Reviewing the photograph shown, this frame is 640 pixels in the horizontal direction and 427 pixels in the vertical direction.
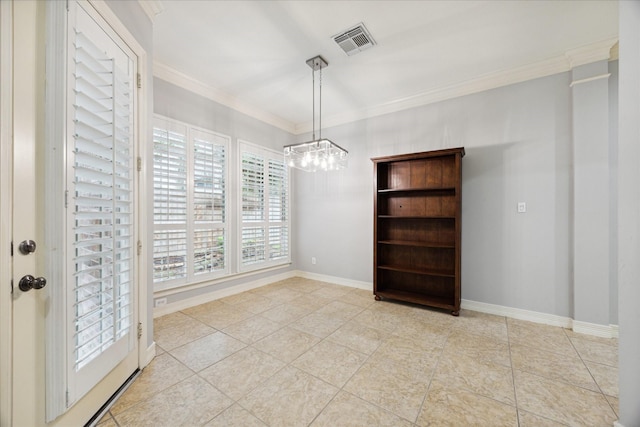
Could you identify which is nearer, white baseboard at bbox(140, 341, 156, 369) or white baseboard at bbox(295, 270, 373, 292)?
white baseboard at bbox(140, 341, 156, 369)

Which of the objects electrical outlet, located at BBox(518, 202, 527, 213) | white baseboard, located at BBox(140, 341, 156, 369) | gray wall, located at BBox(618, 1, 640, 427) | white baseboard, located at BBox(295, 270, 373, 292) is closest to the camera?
gray wall, located at BBox(618, 1, 640, 427)

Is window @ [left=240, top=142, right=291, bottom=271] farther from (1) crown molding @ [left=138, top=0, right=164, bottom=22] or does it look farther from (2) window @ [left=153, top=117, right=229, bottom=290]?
(1) crown molding @ [left=138, top=0, right=164, bottom=22]

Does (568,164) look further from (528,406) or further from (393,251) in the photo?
(528,406)

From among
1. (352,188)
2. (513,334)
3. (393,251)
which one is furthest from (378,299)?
(352,188)

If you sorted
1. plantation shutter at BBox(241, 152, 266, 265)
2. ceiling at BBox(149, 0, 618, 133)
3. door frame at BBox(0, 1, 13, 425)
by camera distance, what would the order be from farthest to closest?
1. plantation shutter at BBox(241, 152, 266, 265)
2. ceiling at BBox(149, 0, 618, 133)
3. door frame at BBox(0, 1, 13, 425)

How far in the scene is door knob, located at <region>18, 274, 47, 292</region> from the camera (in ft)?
3.50

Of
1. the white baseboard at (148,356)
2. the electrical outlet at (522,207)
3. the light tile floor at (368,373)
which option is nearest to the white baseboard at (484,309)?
the light tile floor at (368,373)

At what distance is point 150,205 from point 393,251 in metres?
3.14

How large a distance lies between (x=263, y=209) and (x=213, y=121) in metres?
1.56

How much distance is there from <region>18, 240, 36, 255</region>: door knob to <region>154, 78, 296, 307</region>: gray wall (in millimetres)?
2175

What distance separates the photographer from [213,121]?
3.52m

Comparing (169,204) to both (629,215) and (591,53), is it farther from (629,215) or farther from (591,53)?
(591,53)

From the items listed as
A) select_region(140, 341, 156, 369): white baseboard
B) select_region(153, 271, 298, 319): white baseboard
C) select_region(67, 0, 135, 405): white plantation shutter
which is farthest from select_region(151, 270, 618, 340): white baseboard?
select_region(67, 0, 135, 405): white plantation shutter

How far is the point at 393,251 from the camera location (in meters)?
3.73
